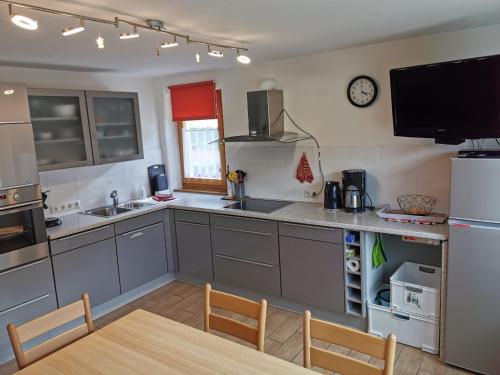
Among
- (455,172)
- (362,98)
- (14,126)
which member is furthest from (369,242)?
(14,126)

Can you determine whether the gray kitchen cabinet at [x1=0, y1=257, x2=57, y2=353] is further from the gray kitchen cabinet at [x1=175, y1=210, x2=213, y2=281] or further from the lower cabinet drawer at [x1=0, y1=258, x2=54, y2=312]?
the gray kitchen cabinet at [x1=175, y1=210, x2=213, y2=281]

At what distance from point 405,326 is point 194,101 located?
296 centimetres

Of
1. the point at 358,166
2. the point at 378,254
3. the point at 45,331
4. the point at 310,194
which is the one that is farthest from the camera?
the point at 310,194

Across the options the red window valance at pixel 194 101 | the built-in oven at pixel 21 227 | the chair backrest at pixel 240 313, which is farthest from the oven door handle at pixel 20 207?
the red window valance at pixel 194 101

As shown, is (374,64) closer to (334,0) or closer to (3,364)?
(334,0)

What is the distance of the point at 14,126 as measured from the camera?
2812 millimetres

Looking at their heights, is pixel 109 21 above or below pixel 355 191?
above

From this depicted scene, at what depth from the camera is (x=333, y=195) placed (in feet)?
10.8

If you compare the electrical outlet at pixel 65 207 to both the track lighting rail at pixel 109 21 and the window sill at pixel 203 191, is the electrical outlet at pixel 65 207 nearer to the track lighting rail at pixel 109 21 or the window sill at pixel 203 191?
the window sill at pixel 203 191

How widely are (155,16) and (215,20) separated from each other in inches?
12.9

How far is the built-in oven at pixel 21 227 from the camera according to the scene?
2.79 metres

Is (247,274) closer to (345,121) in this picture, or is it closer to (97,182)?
(345,121)

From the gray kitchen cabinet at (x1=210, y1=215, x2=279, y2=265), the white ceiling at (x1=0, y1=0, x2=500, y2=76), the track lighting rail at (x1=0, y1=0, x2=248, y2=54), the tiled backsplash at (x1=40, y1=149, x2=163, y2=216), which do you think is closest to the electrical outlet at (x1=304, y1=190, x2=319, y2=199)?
the gray kitchen cabinet at (x1=210, y1=215, x2=279, y2=265)

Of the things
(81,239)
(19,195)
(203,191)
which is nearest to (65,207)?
(81,239)
